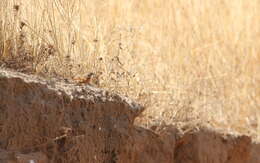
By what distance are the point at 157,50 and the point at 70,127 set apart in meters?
2.38

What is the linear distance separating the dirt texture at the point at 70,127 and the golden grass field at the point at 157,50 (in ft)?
0.85

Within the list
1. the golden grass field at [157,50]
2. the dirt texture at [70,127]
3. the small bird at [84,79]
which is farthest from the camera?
the golden grass field at [157,50]

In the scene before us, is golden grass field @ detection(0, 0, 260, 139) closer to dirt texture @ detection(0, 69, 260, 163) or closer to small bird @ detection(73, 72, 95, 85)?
small bird @ detection(73, 72, 95, 85)

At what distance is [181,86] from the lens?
5.30 meters

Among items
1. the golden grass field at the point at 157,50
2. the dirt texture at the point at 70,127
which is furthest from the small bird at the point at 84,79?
the dirt texture at the point at 70,127

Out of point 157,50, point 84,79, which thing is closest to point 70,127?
point 84,79

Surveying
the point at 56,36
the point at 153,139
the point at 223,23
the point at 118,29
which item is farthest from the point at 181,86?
the point at 223,23

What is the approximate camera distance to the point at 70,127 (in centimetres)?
355

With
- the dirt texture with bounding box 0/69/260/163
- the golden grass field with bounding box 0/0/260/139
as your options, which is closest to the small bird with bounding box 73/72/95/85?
the golden grass field with bounding box 0/0/260/139

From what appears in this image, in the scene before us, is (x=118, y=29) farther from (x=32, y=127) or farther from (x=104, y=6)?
(x=32, y=127)

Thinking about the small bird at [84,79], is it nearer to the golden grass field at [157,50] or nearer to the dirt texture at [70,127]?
the golden grass field at [157,50]

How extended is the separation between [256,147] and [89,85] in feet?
6.86

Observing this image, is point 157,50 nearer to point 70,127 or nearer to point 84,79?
point 84,79

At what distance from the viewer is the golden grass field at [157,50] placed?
13.5 feet
